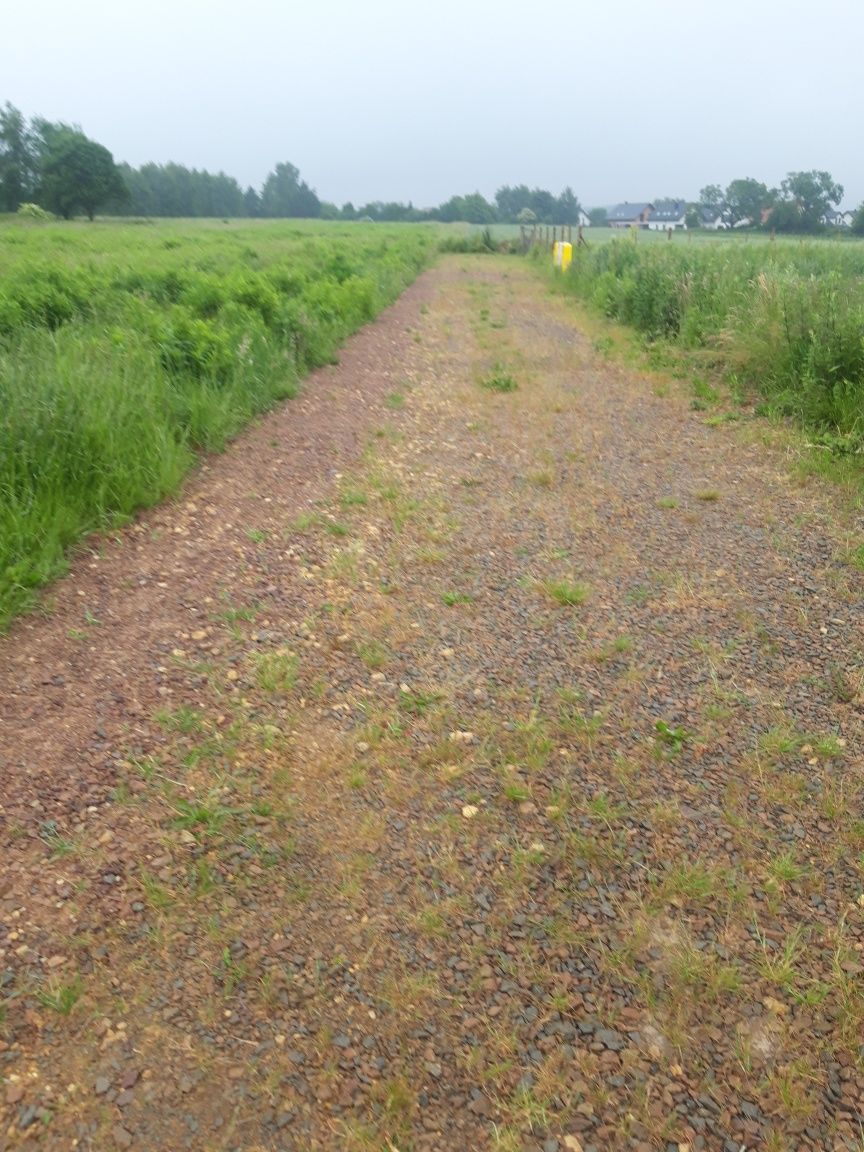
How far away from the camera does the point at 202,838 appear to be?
9.05 ft

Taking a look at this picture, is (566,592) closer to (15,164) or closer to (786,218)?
(786,218)

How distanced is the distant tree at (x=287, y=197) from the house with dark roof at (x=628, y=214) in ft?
183

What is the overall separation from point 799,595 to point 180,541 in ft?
12.2

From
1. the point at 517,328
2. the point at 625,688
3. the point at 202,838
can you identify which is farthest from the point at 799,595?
the point at 517,328

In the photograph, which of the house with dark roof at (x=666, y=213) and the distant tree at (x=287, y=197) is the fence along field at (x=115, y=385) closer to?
the house with dark roof at (x=666, y=213)

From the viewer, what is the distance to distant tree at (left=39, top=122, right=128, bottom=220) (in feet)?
192

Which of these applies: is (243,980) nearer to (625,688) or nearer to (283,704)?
(283,704)

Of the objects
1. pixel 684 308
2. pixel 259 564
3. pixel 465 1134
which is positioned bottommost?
pixel 465 1134

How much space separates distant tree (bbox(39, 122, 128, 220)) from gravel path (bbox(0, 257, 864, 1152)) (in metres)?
65.7

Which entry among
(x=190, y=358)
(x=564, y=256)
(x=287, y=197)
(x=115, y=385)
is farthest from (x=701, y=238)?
(x=287, y=197)

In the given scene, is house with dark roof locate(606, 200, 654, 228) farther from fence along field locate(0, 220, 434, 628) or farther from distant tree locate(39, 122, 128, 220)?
fence along field locate(0, 220, 434, 628)

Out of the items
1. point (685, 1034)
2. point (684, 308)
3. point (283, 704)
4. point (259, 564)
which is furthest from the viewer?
point (684, 308)

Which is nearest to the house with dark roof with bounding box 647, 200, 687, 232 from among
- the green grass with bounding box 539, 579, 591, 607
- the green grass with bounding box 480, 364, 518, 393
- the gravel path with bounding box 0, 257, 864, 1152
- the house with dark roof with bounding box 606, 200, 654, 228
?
the house with dark roof with bounding box 606, 200, 654, 228

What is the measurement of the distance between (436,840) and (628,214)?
83.5 m
